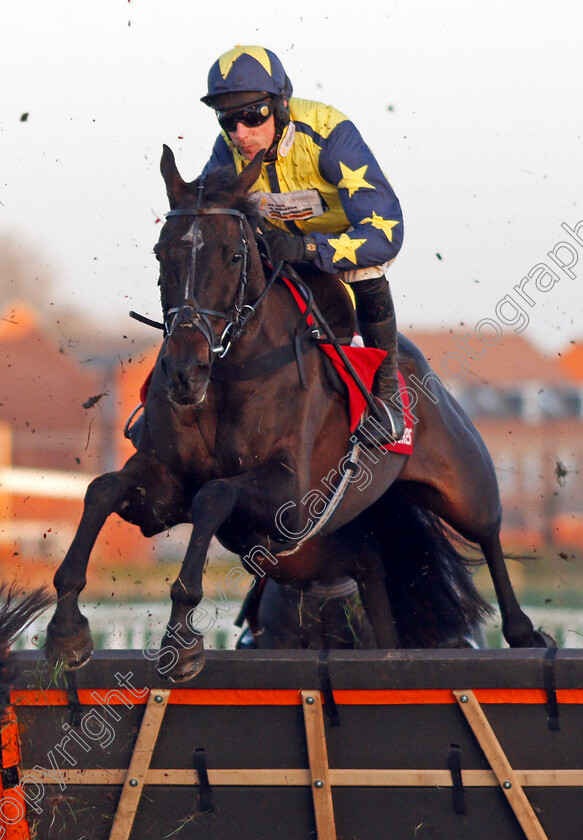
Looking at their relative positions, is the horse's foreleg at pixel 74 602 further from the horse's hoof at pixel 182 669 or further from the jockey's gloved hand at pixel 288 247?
the jockey's gloved hand at pixel 288 247

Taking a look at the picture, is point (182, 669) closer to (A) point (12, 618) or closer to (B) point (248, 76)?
(A) point (12, 618)

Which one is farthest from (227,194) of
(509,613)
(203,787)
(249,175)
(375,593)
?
(509,613)

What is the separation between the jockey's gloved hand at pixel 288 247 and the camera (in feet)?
12.9

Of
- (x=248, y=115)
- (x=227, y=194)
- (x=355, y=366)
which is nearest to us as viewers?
(x=227, y=194)

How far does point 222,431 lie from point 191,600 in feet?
2.43

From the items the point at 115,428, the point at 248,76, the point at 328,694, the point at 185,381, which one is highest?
the point at 248,76

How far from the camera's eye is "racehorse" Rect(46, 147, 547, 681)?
3432 millimetres

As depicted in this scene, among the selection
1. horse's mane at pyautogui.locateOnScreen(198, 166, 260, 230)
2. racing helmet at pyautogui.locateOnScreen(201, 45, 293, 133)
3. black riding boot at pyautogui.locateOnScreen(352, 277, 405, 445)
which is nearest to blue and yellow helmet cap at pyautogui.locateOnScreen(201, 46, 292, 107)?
racing helmet at pyautogui.locateOnScreen(201, 45, 293, 133)

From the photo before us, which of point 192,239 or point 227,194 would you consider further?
point 227,194

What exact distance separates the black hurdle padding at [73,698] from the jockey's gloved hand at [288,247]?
5.49 feet

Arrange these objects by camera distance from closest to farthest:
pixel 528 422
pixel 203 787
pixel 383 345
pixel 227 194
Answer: pixel 203 787, pixel 227 194, pixel 383 345, pixel 528 422

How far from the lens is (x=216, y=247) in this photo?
3574 mm

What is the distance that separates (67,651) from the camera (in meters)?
3.41

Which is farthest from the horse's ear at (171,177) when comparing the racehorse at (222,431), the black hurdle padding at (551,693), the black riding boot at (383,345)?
the black hurdle padding at (551,693)
